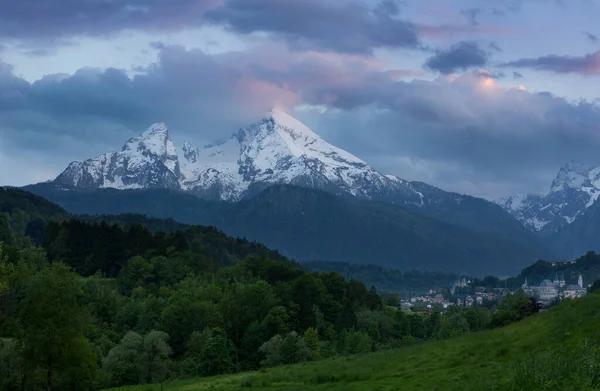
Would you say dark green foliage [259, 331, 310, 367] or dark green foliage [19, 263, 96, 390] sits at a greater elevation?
dark green foliage [19, 263, 96, 390]

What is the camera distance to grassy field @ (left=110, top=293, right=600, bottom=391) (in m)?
33.2

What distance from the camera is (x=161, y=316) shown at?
382 ft

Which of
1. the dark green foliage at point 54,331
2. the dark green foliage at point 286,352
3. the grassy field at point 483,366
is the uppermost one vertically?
the dark green foliage at point 54,331

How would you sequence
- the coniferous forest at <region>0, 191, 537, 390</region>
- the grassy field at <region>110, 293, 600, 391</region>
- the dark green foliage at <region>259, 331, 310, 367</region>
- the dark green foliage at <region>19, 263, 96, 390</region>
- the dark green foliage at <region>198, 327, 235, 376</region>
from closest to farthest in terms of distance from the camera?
the grassy field at <region>110, 293, 600, 391</region>, the dark green foliage at <region>19, 263, 96, 390</region>, the coniferous forest at <region>0, 191, 537, 390</region>, the dark green foliage at <region>198, 327, 235, 376</region>, the dark green foliage at <region>259, 331, 310, 367</region>

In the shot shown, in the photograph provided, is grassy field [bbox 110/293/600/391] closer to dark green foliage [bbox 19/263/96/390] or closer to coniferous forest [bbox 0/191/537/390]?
dark green foliage [bbox 19/263/96/390]

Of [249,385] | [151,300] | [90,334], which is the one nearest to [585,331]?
[249,385]

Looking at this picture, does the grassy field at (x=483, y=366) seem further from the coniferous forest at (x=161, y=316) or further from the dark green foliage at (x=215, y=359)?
the dark green foliage at (x=215, y=359)

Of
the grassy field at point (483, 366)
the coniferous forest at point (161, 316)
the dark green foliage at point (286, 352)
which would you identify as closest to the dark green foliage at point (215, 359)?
the coniferous forest at point (161, 316)

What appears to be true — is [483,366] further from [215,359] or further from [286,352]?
[286,352]

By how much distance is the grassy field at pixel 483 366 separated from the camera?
3316 centimetres

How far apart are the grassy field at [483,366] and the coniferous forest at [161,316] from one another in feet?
32.5

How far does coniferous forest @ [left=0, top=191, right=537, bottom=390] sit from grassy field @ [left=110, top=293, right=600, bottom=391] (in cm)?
990

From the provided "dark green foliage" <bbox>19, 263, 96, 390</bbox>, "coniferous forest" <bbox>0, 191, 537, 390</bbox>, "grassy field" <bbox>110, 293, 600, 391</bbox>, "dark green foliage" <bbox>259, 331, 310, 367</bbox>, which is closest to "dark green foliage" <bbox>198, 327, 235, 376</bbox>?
"coniferous forest" <bbox>0, 191, 537, 390</bbox>

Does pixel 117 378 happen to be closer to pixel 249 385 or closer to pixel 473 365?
pixel 249 385
